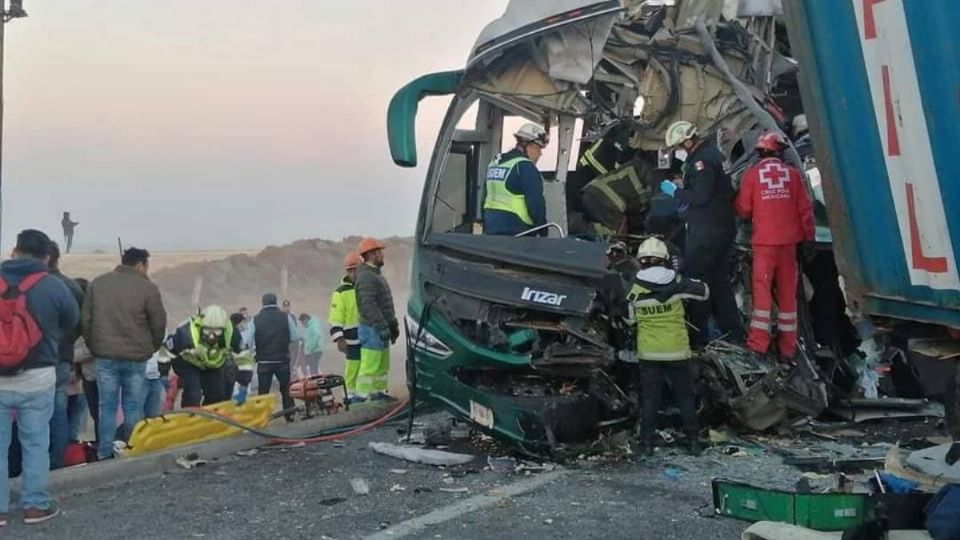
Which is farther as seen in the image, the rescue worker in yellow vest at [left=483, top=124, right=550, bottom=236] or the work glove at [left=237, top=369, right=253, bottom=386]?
the work glove at [left=237, top=369, right=253, bottom=386]

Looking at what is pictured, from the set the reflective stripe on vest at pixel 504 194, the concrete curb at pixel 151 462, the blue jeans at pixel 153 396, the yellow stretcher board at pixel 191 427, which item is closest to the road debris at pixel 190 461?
the concrete curb at pixel 151 462

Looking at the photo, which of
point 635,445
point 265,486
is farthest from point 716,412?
point 265,486

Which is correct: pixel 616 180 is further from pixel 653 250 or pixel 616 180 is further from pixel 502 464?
pixel 502 464

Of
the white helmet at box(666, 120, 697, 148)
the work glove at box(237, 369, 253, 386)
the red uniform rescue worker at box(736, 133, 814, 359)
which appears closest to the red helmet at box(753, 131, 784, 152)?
the red uniform rescue worker at box(736, 133, 814, 359)

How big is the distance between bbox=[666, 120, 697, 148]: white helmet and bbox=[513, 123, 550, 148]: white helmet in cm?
85

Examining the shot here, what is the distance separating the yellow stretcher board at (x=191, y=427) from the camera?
6371 millimetres

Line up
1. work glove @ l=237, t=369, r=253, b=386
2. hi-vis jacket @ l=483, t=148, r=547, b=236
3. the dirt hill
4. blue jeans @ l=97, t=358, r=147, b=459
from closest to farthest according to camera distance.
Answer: hi-vis jacket @ l=483, t=148, r=547, b=236, blue jeans @ l=97, t=358, r=147, b=459, work glove @ l=237, t=369, r=253, b=386, the dirt hill

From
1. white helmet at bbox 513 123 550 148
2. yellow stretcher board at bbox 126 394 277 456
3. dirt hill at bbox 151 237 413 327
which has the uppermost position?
white helmet at bbox 513 123 550 148

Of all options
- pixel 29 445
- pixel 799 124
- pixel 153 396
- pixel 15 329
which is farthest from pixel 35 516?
pixel 799 124

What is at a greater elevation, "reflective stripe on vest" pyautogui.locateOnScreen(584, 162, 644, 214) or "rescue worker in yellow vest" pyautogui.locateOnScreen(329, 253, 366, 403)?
"reflective stripe on vest" pyautogui.locateOnScreen(584, 162, 644, 214)

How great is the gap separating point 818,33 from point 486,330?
111 inches

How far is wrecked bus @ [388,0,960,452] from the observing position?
5.85m

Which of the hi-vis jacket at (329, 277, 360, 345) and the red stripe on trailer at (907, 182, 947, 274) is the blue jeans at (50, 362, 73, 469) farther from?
the red stripe on trailer at (907, 182, 947, 274)

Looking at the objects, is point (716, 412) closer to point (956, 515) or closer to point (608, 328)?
point (608, 328)
